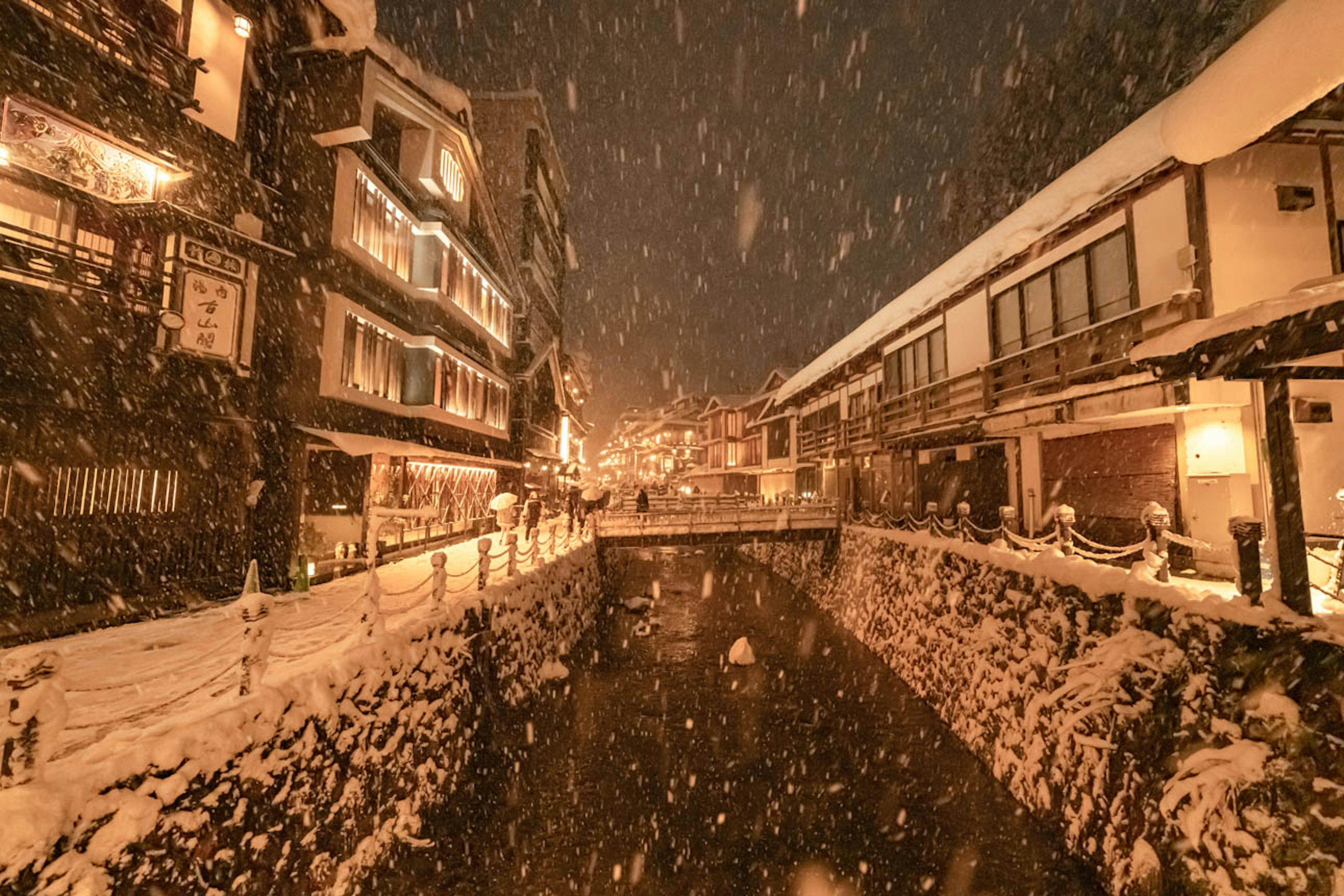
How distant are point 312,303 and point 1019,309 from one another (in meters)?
17.4

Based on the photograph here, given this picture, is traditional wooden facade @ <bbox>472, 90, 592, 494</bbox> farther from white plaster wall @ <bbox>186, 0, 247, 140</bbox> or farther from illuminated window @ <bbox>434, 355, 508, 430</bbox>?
white plaster wall @ <bbox>186, 0, 247, 140</bbox>

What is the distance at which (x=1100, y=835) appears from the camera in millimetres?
7816

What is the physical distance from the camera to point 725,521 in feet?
77.6

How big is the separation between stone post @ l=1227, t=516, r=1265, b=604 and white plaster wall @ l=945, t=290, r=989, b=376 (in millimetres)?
10566

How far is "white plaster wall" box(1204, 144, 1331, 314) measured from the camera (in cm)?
995

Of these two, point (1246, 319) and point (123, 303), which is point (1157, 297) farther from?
point (123, 303)

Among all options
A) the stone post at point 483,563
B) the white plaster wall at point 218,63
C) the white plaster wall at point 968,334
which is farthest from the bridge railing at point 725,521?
the white plaster wall at point 218,63

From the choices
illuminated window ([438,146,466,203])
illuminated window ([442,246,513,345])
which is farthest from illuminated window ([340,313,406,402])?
illuminated window ([438,146,466,203])

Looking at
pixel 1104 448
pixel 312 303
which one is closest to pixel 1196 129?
pixel 1104 448

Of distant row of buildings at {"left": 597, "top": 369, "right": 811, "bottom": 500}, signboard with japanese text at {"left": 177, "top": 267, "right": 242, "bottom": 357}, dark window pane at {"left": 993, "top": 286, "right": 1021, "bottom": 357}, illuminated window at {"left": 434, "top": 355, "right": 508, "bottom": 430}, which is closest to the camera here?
signboard with japanese text at {"left": 177, "top": 267, "right": 242, "bottom": 357}

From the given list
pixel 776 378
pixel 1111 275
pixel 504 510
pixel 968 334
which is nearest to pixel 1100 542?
pixel 1111 275

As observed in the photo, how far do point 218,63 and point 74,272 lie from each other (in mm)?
5105

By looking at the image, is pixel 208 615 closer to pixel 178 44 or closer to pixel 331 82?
pixel 178 44

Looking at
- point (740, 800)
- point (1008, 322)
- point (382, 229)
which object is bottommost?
point (740, 800)
